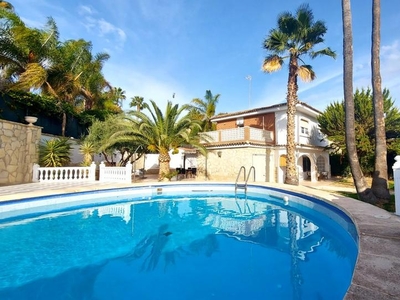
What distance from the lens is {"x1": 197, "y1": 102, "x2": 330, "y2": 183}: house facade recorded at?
19312mm

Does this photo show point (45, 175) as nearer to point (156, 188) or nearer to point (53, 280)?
point (156, 188)

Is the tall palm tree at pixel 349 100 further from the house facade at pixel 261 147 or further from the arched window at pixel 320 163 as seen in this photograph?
the arched window at pixel 320 163

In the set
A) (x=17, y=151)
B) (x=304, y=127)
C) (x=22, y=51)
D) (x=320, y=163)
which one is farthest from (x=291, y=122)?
(x=22, y=51)

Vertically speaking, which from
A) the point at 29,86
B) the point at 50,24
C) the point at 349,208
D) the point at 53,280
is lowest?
the point at 53,280

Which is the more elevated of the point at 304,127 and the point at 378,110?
the point at 304,127

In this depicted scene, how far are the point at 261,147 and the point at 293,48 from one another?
8.17m

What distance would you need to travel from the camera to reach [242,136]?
19.4 m

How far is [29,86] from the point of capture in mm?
17141

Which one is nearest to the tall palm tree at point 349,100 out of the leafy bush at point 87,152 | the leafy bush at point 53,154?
the leafy bush at point 87,152

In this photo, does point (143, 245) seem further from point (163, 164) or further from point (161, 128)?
point (163, 164)

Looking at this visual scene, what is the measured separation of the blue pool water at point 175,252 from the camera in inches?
161

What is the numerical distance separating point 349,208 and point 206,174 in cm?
1477

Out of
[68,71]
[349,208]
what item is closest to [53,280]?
[349,208]

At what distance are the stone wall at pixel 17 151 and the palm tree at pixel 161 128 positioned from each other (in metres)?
5.32
